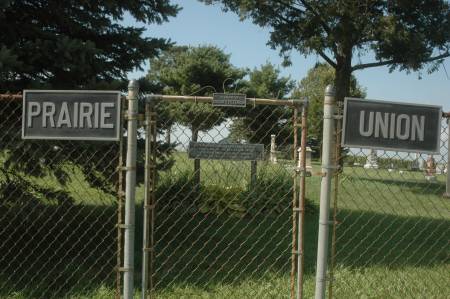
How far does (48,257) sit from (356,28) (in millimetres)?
14442

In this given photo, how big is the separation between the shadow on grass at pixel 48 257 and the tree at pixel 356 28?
13.8 m

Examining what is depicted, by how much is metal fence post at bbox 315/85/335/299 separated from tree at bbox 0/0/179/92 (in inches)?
123

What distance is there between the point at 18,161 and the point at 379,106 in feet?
11.4

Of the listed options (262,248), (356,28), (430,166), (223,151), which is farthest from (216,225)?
(356,28)

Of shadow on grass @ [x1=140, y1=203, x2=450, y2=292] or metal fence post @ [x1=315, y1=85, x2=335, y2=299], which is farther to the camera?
shadow on grass @ [x1=140, y1=203, x2=450, y2=292]

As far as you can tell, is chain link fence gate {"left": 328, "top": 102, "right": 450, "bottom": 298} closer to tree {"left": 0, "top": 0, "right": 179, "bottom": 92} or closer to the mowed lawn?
the mowed lawn

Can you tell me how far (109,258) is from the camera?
554 cm

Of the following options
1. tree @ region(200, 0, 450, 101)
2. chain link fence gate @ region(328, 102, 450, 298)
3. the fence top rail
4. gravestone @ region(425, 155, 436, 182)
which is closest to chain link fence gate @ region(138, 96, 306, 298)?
the fence top rail

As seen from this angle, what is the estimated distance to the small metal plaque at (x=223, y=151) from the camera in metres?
2.97

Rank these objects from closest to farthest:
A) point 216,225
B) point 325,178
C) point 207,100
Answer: point 325,178
point 207,100
point 216,225

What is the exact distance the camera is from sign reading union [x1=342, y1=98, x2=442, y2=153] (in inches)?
112

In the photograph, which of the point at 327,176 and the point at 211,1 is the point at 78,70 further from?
the point at 211,1

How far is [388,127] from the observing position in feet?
9.36

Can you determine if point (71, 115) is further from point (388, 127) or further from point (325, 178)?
point (388, 127)
